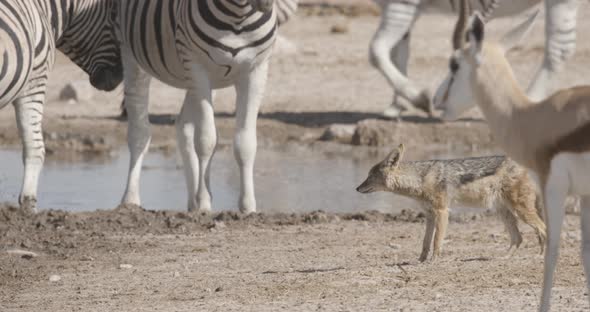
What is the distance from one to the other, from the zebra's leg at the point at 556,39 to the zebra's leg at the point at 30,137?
6.63 meters

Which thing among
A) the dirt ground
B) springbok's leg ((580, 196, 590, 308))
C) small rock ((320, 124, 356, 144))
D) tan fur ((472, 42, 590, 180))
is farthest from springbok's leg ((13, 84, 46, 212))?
small rock ((320, 124, 356, 144))

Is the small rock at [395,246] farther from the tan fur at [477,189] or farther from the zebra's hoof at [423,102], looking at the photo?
the zebra's hoof at [423,102]

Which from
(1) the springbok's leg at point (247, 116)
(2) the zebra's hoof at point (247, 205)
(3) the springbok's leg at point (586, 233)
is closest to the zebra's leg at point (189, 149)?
(2) the zebra's hoof at point (247, 205)

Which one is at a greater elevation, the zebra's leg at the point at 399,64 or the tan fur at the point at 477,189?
the zebra's leg at the point at 399,64

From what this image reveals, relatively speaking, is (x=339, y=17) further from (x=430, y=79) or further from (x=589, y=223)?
(x=589, y=223)

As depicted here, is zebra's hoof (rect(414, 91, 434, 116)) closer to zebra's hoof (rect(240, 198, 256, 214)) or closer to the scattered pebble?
zebra's hoof (rect(240, 198, 256, 214))

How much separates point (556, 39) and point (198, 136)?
20.3ft

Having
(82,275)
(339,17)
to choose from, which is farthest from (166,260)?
(339,17)

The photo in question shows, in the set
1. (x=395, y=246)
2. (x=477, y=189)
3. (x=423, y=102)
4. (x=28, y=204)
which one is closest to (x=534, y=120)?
(x=477, y=189)

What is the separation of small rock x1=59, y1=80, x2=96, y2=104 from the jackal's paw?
776cm

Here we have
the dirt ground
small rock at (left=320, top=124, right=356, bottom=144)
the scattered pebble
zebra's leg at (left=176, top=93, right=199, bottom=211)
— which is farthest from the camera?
the scattered pebble

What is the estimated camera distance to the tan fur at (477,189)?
9.85 m

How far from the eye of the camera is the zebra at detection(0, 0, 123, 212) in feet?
32.1

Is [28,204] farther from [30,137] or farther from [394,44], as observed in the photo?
[394,44]
